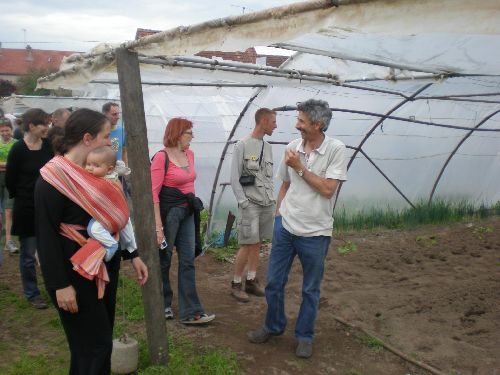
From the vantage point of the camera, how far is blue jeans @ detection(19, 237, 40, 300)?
5.12 m

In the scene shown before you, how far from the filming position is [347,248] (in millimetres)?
7758

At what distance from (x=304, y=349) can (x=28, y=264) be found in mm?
2792

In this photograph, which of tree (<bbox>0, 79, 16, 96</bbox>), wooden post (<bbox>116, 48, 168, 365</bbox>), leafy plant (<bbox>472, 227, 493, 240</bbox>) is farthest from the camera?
tree (<bbox>0, 79, 16, 96</bbox>)

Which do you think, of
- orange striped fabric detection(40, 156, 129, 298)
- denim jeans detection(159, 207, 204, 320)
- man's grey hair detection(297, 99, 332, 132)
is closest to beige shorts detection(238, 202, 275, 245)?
denim jeans detection(159, 207, 204, 320)

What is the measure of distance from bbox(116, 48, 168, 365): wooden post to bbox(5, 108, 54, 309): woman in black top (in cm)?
170

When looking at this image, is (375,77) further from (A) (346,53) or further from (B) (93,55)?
(B) (93,55)

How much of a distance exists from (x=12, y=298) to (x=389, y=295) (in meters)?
3.85

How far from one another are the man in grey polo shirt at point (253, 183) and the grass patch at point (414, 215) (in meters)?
3.68

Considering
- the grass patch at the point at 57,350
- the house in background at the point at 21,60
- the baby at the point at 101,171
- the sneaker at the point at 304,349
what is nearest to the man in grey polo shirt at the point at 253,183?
the grass patch at the point at 57,350

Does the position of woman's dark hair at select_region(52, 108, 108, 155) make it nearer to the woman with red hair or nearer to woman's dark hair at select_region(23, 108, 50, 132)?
the woman with red hair

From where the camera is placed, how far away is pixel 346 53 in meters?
5.03

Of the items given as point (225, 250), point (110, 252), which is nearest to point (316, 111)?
point (110, 252)

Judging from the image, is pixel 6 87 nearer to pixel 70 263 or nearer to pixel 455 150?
pixel 455 150

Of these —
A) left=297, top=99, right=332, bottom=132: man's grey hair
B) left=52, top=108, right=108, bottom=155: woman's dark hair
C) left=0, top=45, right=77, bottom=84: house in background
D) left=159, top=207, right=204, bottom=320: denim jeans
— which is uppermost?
left=0, top=45, right=77, bottom=84: house in background
